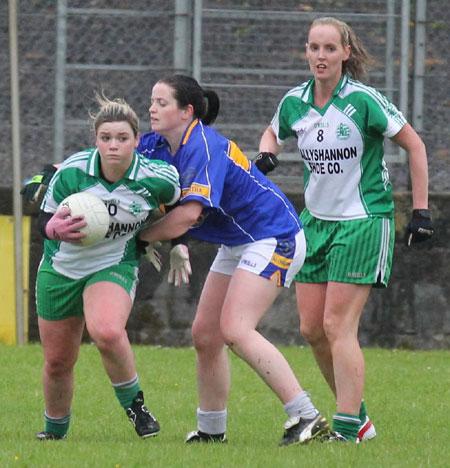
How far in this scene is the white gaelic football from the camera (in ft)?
19.0

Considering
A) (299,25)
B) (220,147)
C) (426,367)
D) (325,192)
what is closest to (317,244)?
(325,192)

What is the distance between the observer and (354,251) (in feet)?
21.2

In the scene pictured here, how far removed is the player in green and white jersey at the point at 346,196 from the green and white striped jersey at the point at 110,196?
96 cm

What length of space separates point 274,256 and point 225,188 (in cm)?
42

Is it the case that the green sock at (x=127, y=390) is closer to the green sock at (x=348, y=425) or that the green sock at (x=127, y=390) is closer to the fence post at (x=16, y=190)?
the green sock at (x=348, y=425)

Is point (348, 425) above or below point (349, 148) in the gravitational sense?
below

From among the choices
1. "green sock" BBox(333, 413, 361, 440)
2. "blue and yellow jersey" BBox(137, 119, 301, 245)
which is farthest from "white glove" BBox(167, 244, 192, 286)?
"green sock" BBox(333, 413, 361, 440)

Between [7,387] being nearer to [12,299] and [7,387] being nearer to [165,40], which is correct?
[12,299]

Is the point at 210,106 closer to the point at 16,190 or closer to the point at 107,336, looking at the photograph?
the point at 107,336

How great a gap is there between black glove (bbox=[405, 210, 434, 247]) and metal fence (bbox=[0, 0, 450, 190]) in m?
4.34

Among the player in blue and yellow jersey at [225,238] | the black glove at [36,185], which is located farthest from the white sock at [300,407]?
the black glove at [36,185]

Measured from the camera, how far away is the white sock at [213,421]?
6.46 m

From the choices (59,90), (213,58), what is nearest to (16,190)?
(59,90)

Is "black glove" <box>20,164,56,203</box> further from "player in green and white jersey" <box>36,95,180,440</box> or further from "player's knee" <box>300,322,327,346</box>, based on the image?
"player's knee" <box>300,322,327,346</box>
